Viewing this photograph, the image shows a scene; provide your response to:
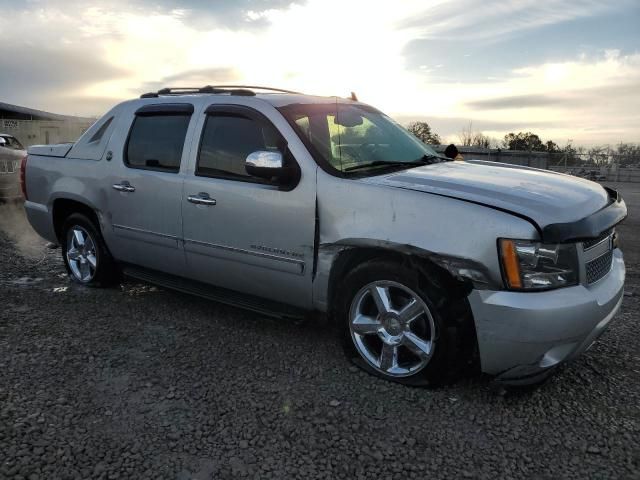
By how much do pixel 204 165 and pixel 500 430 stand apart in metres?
2.69

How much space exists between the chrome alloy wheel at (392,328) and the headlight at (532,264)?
53cm

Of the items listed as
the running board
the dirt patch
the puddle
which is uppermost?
the running board

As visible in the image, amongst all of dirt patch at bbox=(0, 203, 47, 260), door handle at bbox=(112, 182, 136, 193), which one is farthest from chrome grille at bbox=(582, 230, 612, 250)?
dirt patch at bbox=(0, 203, 47, 260)

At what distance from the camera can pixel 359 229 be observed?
3225mm

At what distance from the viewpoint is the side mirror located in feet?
11.3

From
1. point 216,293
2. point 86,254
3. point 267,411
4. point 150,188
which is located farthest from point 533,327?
point 86,254

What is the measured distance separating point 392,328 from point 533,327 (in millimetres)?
827

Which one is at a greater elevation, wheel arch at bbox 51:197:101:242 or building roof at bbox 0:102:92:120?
building roof at bbox 0:102:92:120

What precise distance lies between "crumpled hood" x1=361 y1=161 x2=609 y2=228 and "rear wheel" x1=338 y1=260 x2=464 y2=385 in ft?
1.71

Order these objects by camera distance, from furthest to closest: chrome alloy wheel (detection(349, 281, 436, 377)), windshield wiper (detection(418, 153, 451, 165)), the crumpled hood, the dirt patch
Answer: the dirt patch, windshield wiper (detection(418, 153, 451, 165)), chrome alloy wheel (detection(349, 281, 436, 377)), the crumpled hood

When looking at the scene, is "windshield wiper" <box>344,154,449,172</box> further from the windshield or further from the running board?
the running board

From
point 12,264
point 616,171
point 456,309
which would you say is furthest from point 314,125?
point 616,171

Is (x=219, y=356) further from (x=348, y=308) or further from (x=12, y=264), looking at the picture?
(x=12, y=264)

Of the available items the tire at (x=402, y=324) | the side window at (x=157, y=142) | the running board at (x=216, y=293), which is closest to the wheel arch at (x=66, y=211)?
the running board at (x=216, y=293)
